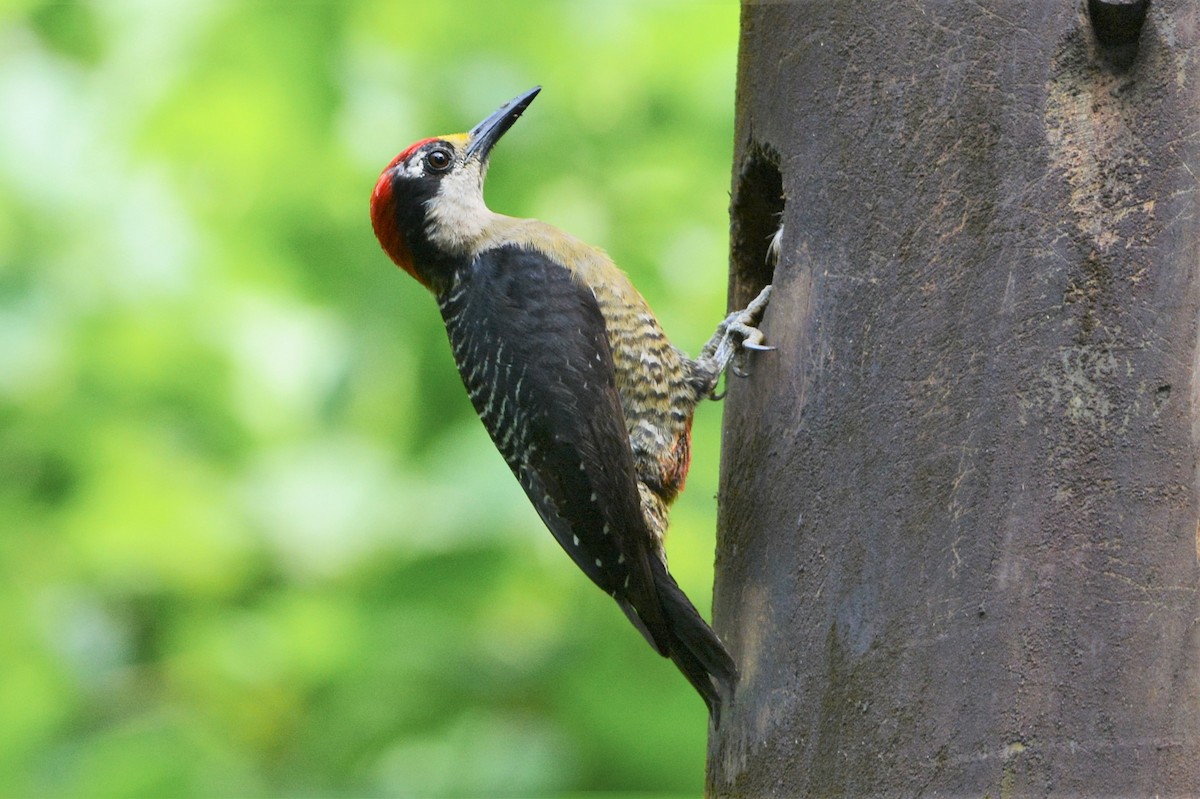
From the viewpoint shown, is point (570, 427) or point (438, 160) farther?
point (438, 160)

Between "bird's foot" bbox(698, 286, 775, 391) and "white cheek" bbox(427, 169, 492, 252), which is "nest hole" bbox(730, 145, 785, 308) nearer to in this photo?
"bird's foot" bbox(698, 286, 775, 391)

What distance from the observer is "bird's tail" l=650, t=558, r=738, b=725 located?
129 inches

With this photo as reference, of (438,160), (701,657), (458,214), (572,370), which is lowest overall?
(701,657)

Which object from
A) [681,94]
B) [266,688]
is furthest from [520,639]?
[681,94]

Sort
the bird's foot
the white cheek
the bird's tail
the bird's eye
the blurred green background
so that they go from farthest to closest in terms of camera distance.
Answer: the blurred green background, the bird's eye, the white cheek, the bird's foot, the bird's tail

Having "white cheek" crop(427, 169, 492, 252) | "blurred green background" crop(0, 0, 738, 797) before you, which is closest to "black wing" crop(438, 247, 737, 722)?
"white cheek" crop(427, 169, 492, 252)

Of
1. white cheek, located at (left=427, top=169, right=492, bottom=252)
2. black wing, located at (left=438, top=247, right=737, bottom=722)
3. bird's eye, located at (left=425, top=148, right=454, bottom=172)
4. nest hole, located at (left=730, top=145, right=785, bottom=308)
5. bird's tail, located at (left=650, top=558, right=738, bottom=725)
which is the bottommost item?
bird's tail, located at (left=650, top=558, right=738, bottom=725)

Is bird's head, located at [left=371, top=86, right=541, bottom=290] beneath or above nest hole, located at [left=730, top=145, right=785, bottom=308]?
above

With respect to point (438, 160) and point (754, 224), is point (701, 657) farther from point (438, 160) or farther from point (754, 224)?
point (438, 160)

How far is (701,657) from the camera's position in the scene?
330 centimetres

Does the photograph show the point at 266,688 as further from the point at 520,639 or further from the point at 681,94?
the point at 681,94

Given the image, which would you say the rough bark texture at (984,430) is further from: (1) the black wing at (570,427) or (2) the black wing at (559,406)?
(2) the black wing at (559,406)

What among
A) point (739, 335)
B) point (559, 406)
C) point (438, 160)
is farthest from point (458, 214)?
point (739, 335)

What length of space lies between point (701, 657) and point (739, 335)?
0.83 metres
